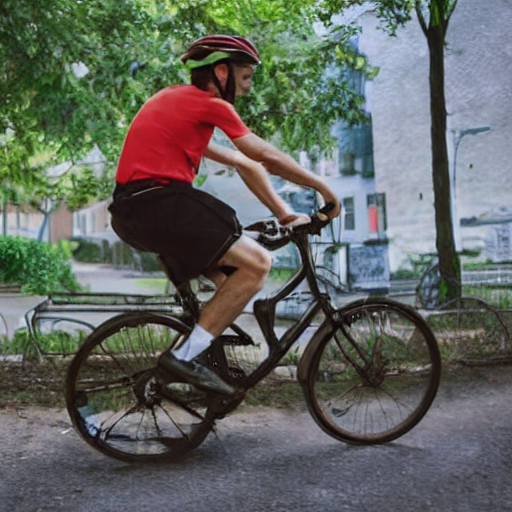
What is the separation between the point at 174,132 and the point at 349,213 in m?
2.32

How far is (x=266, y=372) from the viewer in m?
3.19

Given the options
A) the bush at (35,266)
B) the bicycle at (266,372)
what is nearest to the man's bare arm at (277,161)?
the bicycle at (266,372)

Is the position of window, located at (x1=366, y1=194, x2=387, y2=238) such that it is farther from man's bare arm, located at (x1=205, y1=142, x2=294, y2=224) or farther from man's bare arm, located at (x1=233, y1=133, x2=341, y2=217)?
man's bare arm, located at (x1=233, y1=133, x2=341, y2=217)

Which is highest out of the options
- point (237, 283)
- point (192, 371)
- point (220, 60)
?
point (220, 60)

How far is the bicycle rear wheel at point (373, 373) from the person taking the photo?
327 centimetres

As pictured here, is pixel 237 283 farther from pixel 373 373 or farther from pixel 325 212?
pixel 373 373

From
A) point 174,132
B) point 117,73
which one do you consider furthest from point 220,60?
point 117,73

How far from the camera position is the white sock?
2.98 m

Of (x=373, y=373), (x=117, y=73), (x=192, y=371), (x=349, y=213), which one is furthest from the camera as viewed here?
(x=349, y=213)

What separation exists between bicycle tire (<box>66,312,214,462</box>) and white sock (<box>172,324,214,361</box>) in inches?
2.8

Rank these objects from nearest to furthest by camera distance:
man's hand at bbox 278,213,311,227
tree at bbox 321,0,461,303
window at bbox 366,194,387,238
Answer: man's hand at bbox 278,213,311,227 → tree at bbox 321,0,461,303 → window at bbox 366,194,387,238

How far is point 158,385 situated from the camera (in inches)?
121

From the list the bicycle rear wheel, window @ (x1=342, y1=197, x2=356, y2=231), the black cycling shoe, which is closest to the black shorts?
the black cycling shoe

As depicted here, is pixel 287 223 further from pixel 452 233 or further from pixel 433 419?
Answer: pixel 452 233
